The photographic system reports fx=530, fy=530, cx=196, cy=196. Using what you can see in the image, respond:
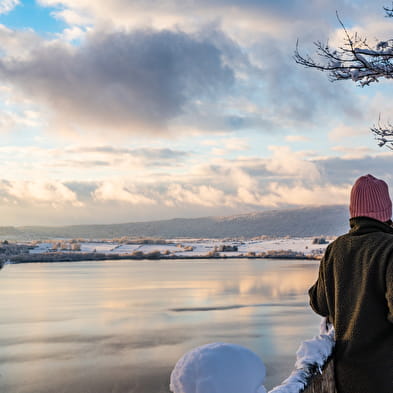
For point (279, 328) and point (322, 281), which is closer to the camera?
point (322, 281)

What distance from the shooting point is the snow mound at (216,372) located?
108cm

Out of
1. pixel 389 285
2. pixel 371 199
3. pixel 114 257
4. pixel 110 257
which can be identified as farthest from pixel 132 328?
pixel 114 257

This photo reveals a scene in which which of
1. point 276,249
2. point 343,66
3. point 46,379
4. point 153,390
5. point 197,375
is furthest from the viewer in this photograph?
point 276,249

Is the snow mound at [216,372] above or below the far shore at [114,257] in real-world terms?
above

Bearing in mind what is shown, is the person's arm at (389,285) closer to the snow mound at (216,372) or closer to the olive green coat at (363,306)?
the olive green coat at (363,306)

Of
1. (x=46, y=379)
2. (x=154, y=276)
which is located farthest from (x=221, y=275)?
(x=46, y=379)

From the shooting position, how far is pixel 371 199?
1712 mm

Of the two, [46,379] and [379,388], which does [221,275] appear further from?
[379,388]

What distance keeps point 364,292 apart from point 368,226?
8.5 inches

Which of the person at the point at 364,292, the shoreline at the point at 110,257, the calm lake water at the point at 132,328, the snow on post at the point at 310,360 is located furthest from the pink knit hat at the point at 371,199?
the shoreline at the point at 110,257

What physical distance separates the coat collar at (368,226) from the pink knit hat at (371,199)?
2 centimetres

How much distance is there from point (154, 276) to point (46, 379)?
A: 16.3 meters

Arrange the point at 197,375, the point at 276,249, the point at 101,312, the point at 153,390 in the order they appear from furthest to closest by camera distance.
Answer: the point at 276,249, the point at 101,312, the point at 153,390, the point at 197,375

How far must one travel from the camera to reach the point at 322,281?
181 cm
